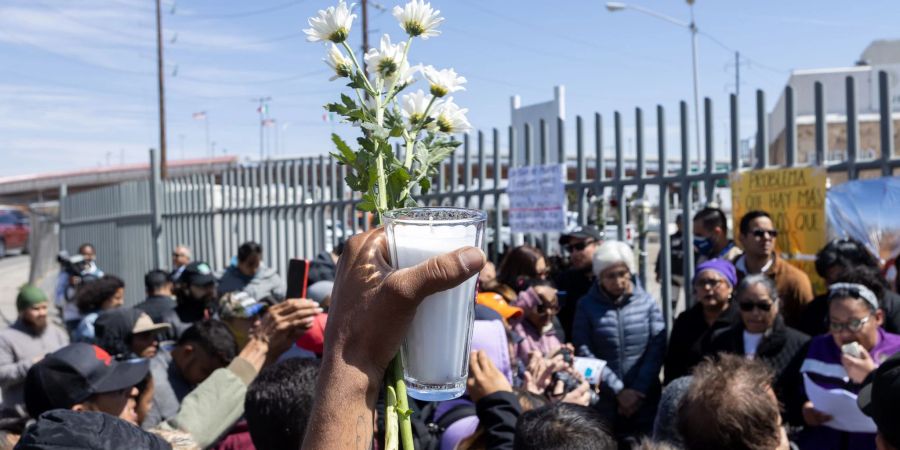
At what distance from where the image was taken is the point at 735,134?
5523 millimetres

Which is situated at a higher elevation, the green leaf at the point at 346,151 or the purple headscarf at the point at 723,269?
the green leaf at the point at 346,151

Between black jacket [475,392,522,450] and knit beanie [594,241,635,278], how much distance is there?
9.08 ft

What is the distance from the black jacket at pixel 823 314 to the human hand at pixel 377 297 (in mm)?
3720

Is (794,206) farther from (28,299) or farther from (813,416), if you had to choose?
(28,299)

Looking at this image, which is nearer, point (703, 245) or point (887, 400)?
point (887, 400)

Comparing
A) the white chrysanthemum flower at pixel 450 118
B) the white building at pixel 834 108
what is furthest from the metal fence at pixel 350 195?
the white building at pixel 834 108

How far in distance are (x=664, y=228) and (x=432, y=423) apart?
363 cm

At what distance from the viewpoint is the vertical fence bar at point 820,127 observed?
492cm

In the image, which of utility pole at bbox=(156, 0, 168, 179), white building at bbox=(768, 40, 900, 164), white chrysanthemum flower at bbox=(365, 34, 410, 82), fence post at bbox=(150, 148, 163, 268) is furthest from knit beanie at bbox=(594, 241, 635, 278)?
utility pole at bbox=(156, 0, 168, 179)

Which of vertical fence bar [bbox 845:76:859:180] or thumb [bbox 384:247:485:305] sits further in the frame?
vertical fence bar [bbox 845:76:859:180]

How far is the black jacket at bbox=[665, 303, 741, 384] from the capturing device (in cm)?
458

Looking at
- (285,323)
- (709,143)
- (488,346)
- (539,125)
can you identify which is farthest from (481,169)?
(285,323)

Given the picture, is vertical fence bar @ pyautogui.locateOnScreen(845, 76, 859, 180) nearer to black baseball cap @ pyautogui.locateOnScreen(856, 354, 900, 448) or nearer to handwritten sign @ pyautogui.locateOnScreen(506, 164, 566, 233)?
handwritten sign @ pyautogui.locateOnScreen(506, 164, 566, 233)

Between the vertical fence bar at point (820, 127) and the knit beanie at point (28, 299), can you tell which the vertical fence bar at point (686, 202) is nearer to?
the vertical fence bar at point (820, 127)
